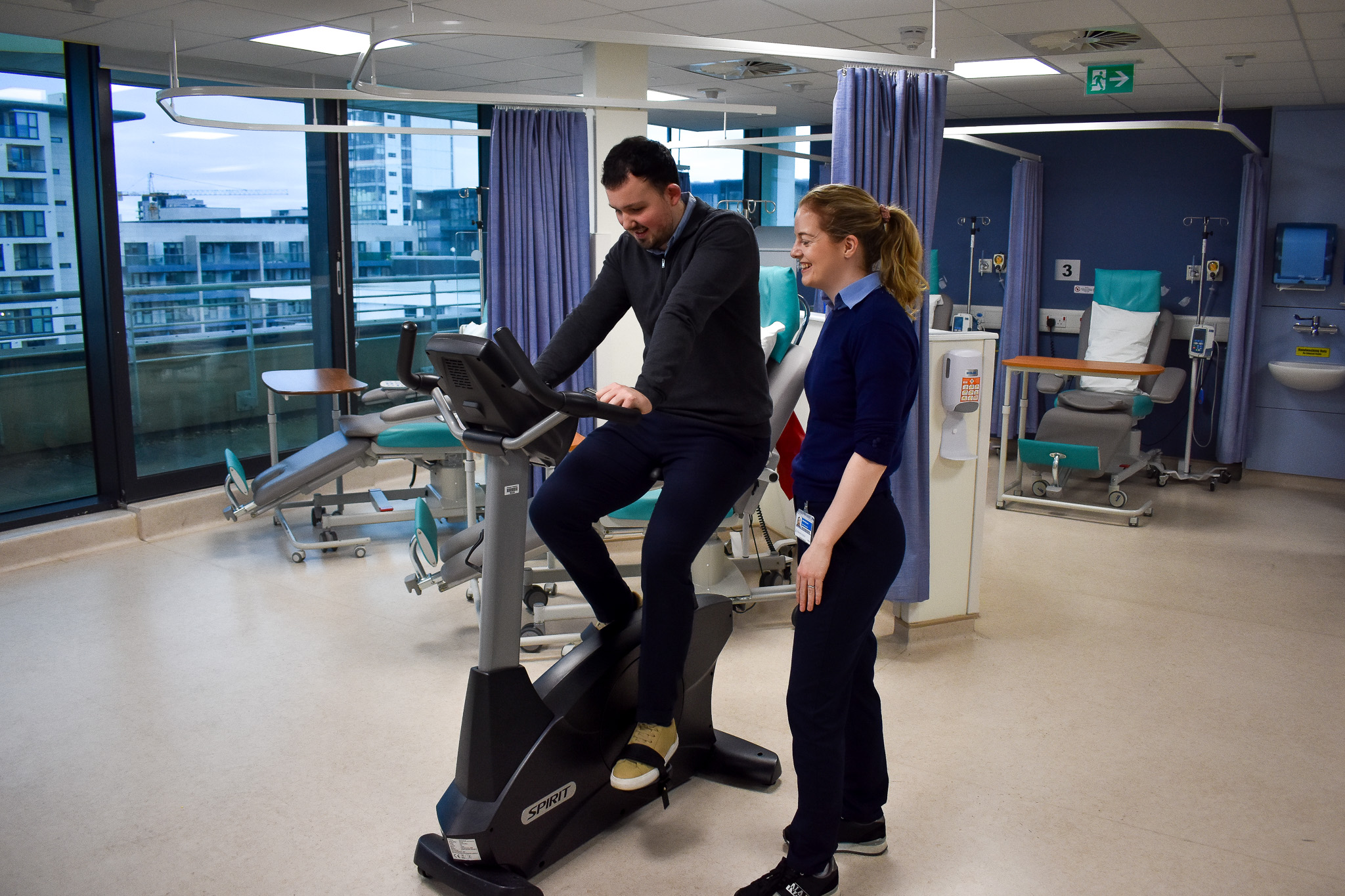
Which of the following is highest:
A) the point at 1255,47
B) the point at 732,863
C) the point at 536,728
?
the point at 1255,47

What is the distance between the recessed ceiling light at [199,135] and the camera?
582cm

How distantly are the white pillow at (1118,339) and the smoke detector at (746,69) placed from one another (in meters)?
2.91

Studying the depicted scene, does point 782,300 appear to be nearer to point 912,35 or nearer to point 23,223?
point 912,35

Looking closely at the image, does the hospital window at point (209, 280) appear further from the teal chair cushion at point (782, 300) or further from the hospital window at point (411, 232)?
the teal chair cushion at point (782, 300)

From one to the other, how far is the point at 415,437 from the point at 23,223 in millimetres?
2326

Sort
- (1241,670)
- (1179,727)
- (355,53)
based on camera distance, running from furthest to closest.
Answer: (355,53) → (1241,670) → (1179,727)

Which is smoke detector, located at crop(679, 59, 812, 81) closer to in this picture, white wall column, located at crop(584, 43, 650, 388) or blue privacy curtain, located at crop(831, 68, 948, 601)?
white wall column, located at crop(584, 43, 650, 388)

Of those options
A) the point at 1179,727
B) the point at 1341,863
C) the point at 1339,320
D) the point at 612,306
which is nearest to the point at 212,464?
the point at 612,306

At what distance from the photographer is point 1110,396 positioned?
6.53 m

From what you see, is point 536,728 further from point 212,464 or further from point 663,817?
point 212,464

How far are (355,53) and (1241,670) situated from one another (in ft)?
17.2

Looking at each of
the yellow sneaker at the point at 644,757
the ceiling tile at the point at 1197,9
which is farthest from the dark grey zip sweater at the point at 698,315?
the ceiling tile at the point at 1197,9

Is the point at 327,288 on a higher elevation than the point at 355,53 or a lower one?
lower

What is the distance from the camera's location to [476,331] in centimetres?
479
